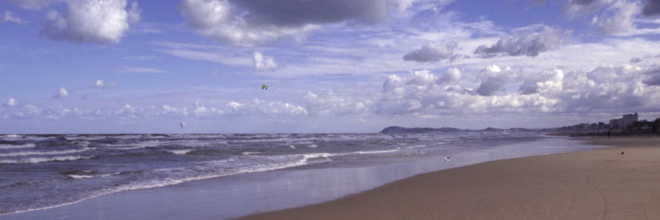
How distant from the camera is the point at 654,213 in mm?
6043

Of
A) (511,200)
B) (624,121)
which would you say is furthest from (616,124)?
(511,200)

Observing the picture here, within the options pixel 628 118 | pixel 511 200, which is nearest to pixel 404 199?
pixel 511 200

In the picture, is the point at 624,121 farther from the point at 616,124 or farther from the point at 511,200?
the point at 511,200

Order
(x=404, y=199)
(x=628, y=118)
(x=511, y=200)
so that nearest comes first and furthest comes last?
(x=511, y=200) < (x=404, y=199) < (x=628, y=118)

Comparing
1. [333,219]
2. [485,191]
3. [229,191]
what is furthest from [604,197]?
[229,191]

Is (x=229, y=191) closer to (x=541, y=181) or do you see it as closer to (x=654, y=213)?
(x=541, y=181)

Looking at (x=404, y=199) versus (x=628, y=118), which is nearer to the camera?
(x=404, y=199)

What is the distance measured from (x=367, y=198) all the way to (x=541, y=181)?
4343 mm

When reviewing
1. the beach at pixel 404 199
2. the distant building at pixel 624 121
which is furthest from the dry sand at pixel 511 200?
the distant building at pixel 624 121

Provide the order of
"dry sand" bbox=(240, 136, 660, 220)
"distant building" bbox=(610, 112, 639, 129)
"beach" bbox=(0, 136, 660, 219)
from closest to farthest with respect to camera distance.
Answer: "dry sand" bbox=(240, 136, 660, 220)
"beach" bbox=(0, 136, 660, 219)
"distant building" bbox=(610, 112, 639, 129)

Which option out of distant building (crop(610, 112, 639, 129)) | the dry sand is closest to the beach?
the dry sand

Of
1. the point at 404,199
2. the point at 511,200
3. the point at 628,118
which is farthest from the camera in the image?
the point at 628,118

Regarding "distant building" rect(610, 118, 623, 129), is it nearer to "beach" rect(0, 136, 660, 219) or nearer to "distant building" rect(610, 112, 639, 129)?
"distant building" rect(610, 112, 639, 129)

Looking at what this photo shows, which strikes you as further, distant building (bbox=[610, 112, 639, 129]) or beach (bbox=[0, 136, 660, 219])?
distant building (bbox=[610, 112, 639, 129])
